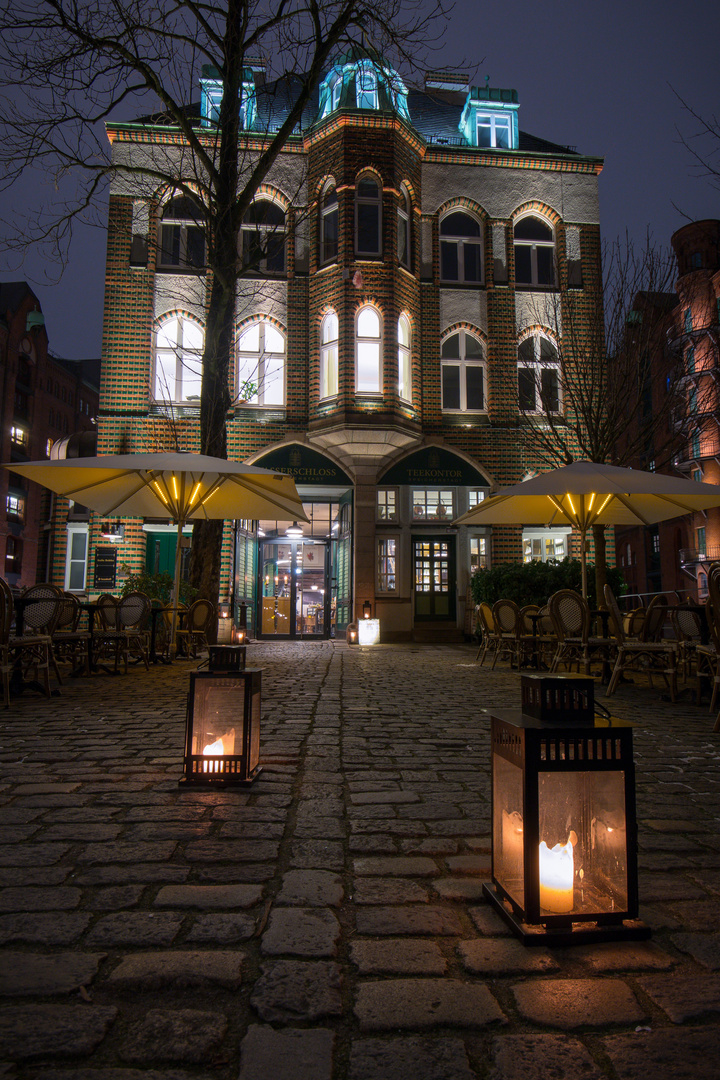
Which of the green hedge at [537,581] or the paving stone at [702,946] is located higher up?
the green hedge at [537,581]

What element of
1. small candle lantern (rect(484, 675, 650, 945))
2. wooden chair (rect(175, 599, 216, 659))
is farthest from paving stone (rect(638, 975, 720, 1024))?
wooden chair (rect(175, 599, 216, 659))

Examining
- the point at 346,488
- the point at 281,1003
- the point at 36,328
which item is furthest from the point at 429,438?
the point at 36,328

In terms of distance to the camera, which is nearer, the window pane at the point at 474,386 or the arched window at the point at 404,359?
the arched window at the point at 404,359

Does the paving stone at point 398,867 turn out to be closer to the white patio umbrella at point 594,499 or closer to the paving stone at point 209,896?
the paving stone at point 209,896

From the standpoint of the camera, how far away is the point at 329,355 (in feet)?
53.4

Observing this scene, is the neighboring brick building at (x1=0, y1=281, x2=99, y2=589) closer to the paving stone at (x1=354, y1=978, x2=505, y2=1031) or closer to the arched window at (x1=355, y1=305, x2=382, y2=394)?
the arched window at (x1=355, y1=305, x2=382, y2=394)

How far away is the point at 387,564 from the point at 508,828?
14855mm

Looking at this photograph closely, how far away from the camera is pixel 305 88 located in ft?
34.1

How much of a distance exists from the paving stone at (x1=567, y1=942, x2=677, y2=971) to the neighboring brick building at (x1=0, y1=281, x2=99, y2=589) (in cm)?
3791

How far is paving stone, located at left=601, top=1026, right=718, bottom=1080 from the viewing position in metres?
1.28

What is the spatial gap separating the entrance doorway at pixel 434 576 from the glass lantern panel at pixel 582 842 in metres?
15.1

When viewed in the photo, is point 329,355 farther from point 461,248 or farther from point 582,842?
point 582,842

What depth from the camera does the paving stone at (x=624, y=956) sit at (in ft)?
5.55

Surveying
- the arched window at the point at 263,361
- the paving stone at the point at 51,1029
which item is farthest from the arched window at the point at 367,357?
the paving stone at the point at 51,1029
